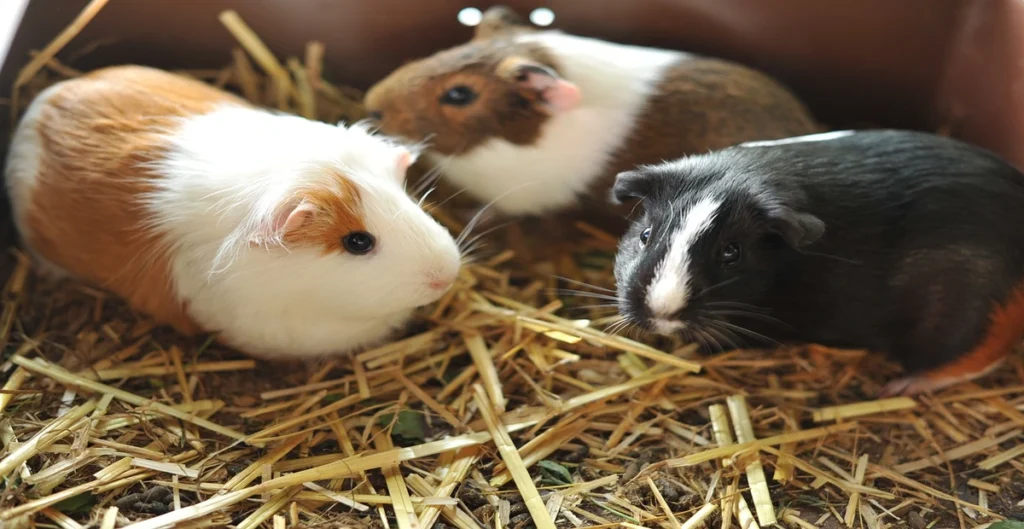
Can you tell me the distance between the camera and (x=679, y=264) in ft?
6.57

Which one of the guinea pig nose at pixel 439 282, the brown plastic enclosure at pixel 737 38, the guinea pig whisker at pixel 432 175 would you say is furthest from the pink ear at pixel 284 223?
the brown plastic enclosure at pixel 737 38

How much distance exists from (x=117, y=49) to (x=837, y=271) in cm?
242

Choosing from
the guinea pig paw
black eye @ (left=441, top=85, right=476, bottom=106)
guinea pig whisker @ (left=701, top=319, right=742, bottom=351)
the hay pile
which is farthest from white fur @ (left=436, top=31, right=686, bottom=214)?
the guinea pig paw

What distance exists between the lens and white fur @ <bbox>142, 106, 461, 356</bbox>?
6.74 ft

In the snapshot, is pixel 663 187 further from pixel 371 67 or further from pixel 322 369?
pixel 371 67

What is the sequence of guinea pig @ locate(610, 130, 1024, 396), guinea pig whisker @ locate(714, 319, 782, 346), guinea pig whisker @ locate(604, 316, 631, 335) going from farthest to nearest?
guinea pig whisker @ locate(604, 316, 631, 335) → guinea pig whisker @ locate(714, 319, 782, 346) → guinea pig @ locate(610, 130, 1024, 396)

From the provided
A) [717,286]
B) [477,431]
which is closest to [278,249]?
[477,431]

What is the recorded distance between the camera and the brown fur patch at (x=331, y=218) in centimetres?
199

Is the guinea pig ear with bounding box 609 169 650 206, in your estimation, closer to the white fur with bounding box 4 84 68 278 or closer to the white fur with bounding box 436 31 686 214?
the white fur with bounding box 436 31 686 214

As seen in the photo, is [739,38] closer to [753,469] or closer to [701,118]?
[701,118]

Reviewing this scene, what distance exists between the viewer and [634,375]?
7.88ft

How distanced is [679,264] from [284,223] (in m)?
0.94

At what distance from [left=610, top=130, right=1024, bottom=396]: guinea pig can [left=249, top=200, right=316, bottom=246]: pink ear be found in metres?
0.80

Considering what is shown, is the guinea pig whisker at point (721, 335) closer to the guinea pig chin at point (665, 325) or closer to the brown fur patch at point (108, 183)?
the guinea pig chin at point (665, 325)
